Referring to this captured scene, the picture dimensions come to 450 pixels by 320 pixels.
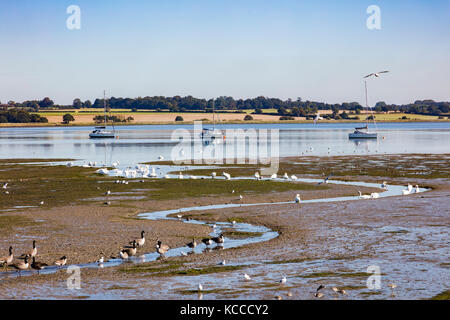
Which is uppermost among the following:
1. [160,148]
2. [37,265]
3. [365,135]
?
[365,135]

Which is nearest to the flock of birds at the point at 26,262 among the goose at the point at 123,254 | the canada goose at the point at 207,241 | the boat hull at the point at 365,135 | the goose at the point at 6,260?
the goose at the point at 6,260

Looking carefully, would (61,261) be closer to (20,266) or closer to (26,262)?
(26,262)

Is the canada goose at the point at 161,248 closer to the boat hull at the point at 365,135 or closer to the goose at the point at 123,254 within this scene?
the goose at the point at 123,254

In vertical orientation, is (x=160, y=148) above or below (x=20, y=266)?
above

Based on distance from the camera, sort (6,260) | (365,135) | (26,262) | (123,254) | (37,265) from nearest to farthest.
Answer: (37,265) < (26,262) < (6,260) < (123,254) < (365,135)

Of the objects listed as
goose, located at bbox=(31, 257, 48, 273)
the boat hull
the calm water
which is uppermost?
the boat hull

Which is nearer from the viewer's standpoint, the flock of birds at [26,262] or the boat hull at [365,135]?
the flock of birds at [26,262]

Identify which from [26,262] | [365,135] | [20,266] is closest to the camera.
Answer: [20,266]

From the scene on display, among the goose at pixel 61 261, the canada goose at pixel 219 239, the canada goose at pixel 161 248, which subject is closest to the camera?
the goose at pixel 61 261

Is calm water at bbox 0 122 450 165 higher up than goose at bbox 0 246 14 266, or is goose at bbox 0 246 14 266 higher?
calm water at bbox 0 122 450 165

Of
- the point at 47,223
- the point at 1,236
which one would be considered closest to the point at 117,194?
the point at 47,223

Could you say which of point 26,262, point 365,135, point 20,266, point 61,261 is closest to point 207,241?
point 61,261

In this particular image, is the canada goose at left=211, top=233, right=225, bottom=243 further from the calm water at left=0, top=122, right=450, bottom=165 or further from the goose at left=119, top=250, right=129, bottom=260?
the calm water at left=0, top=122, right=450, bottom=165

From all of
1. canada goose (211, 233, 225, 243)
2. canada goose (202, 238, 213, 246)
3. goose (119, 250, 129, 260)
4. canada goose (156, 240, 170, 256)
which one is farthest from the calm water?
goose (119, 250, 129, 260)
